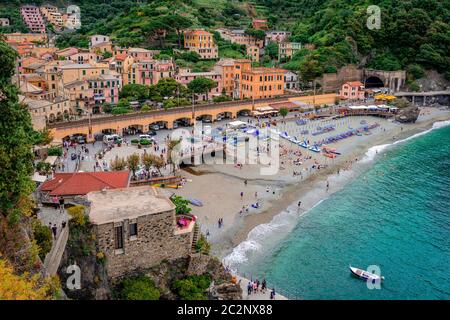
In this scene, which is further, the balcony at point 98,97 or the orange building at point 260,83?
the orange building at point 260,83

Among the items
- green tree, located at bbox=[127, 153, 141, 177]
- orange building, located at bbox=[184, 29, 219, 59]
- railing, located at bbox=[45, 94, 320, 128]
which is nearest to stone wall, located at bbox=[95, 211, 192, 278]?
green tree, located at bbox=[127, 153, 141, 177]

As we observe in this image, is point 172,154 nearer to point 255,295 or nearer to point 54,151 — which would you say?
point 54,151

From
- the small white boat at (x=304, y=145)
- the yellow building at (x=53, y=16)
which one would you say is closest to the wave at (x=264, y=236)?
the small white boat at (x=304, y=145)

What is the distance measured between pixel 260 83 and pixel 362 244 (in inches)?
1999

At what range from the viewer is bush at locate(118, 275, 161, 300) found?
22109 mm

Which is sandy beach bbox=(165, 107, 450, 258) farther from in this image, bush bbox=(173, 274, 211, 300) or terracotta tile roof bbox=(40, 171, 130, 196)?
bush bbox=(173, 274, 211, 300)

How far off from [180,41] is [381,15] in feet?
146

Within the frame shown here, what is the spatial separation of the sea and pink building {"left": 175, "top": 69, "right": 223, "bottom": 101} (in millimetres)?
36165

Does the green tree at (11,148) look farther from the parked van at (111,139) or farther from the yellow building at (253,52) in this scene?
the yellow building at (253,52)

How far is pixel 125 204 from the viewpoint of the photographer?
2388 cm

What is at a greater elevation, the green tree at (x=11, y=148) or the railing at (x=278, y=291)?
the green tree at (x=11, y=148)

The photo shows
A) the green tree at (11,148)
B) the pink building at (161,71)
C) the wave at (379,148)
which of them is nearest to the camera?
the green tree at (11,148)

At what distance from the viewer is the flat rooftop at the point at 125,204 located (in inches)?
881
